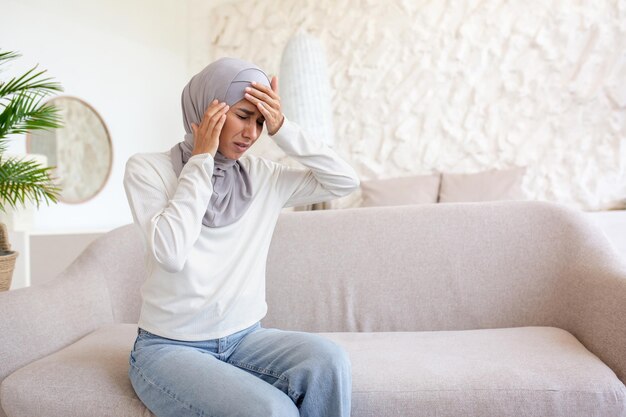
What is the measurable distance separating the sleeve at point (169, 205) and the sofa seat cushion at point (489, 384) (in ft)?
1.76

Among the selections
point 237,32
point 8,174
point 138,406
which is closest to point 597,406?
point 138,406

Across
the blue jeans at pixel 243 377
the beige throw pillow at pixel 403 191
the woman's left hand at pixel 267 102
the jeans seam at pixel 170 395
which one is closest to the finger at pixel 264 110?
the woman's left hand at pixel 267 102

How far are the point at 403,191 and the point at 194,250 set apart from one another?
2.40 m

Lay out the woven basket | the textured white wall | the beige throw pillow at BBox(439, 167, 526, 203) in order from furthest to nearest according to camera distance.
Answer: the textured white wall < the beige throw pillow at BBox(439, 167, 526, 203) < the woven basket

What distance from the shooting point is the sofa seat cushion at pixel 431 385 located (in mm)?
1301

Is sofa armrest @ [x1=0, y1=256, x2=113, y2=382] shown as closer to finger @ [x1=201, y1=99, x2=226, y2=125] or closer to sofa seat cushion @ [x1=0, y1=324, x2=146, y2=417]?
sofa seat cushion @ [x1=0, y1=324, x2=146, y2=417]

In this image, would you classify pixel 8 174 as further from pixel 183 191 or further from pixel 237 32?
pixel 237 32

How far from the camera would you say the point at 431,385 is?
4.39ft

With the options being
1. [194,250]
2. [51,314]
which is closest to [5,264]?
[51,314]

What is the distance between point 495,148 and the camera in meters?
3.81

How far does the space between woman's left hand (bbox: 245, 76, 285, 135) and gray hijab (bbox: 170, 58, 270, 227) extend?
0.11ft

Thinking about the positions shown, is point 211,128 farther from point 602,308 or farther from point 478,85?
point 478,85

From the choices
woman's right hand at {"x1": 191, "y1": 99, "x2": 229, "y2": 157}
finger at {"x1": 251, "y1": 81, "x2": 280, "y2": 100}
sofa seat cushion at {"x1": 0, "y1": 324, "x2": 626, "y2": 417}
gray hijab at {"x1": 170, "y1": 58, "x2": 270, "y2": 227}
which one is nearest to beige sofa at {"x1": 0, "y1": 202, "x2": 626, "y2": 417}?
sofa seat cushion at {"x1": 0, "y1": 324, "x2": 626, "y2": 417}

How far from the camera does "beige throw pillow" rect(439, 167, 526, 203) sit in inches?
133
